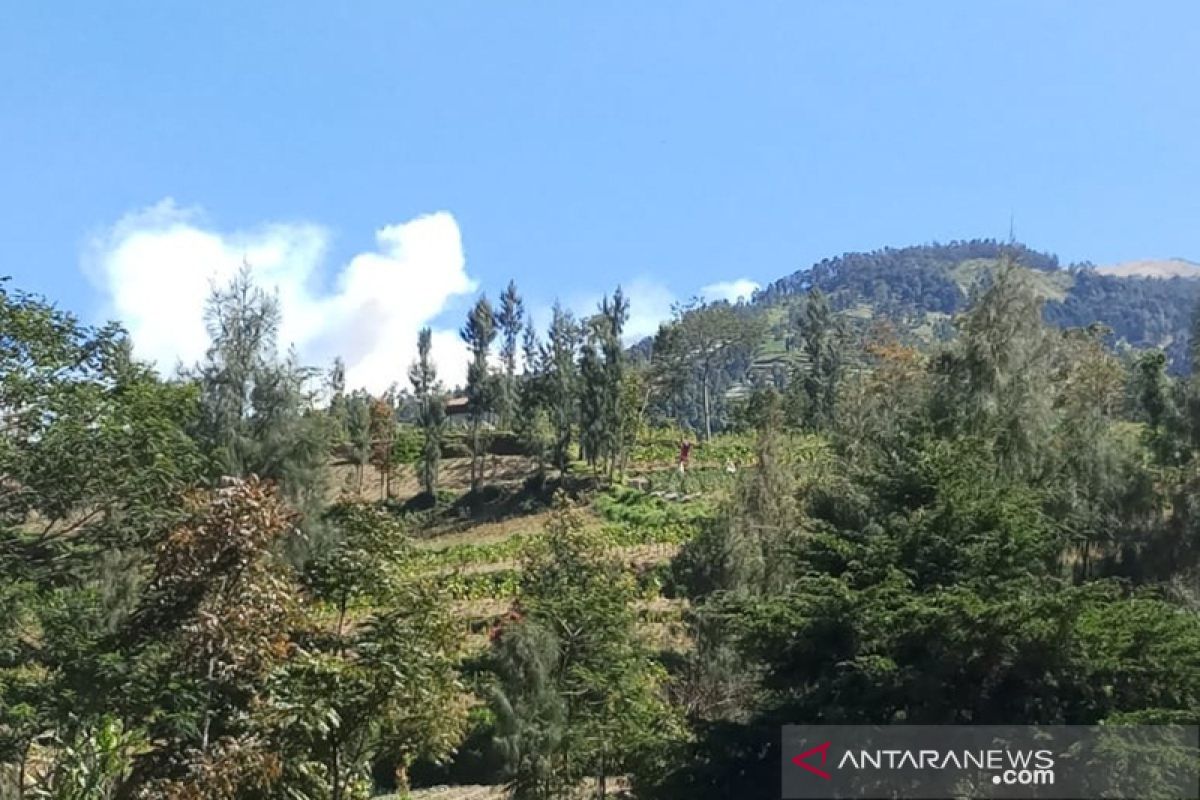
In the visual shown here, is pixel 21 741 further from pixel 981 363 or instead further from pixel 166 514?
pixel 981 363

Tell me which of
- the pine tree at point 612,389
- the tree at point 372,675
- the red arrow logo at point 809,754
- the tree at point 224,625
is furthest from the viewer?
the pine tree at point 612,389

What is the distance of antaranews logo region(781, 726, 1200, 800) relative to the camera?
31.2 feet

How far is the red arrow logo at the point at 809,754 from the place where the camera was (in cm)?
1150

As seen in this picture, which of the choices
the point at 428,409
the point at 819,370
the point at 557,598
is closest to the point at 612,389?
the point at 428,409

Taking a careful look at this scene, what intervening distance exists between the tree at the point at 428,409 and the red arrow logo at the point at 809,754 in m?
39.9

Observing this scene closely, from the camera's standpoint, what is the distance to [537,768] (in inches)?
572

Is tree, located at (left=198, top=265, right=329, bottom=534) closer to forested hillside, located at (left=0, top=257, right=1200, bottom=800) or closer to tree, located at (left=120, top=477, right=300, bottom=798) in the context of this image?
forested hillside, located at (left=0, top=257, right=1200, bottom=800)

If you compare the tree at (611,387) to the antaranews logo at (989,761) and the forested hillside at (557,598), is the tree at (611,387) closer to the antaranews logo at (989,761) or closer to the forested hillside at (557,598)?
the forested hillside at (557,598)

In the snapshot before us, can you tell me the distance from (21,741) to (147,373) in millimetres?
6224

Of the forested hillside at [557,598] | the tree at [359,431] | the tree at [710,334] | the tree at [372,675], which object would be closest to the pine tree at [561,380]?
the tree at [359,431]

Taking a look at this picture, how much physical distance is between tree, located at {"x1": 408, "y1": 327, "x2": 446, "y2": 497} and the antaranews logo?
40.0m

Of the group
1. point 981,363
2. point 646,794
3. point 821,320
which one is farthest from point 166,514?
point 821,320

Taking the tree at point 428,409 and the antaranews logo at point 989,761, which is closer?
the antaranews logo at point 989,761

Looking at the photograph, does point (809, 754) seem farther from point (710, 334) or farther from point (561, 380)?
point (710, 334)
